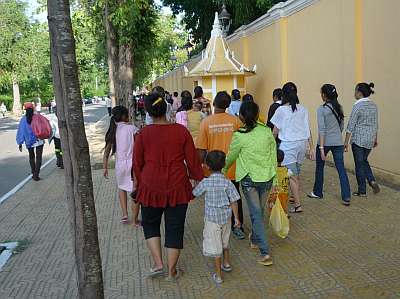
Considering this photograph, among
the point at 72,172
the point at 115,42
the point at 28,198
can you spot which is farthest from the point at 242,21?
the point at 72,172

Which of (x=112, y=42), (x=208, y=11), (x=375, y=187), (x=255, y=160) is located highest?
(x=208, y=11)

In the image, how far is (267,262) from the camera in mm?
5035

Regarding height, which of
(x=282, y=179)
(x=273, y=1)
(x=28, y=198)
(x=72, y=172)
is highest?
(x=273, y=1)

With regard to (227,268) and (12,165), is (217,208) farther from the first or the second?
(12,165)

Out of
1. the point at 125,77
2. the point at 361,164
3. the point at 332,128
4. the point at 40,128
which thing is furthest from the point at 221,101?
the point at 125,77

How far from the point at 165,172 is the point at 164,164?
72 millimetres

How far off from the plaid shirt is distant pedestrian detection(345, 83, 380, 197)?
10.2ft

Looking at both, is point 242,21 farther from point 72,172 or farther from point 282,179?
point 72,172

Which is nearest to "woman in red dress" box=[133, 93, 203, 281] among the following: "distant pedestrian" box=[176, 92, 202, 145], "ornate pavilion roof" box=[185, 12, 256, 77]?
"distant pedestrian" box=[176, 92, 202, 145]

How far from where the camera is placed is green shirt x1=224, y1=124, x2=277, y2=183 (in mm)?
4988

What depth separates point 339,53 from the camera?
1018 cm

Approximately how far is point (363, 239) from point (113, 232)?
10.1 ft

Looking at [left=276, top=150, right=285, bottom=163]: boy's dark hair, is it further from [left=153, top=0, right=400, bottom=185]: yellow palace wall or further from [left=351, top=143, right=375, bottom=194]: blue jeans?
[left=153, top=0, right=400, bottom=185]: yellow palace wall

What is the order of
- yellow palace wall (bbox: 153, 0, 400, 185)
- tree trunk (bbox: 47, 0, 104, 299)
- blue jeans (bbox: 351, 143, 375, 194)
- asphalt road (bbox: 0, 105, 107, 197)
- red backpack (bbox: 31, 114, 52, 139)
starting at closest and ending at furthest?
tree trunk (bbox: 47, 0, 104, 299)
blue jeans (bbox: 351, 143, 375, 194)
yellow palace wall (bbox: 153, 0, 400, 185)
red backpack (bbox: 31, 114, 52, 139)
asphalt road (bbox: 0, 105, 107, 197)
